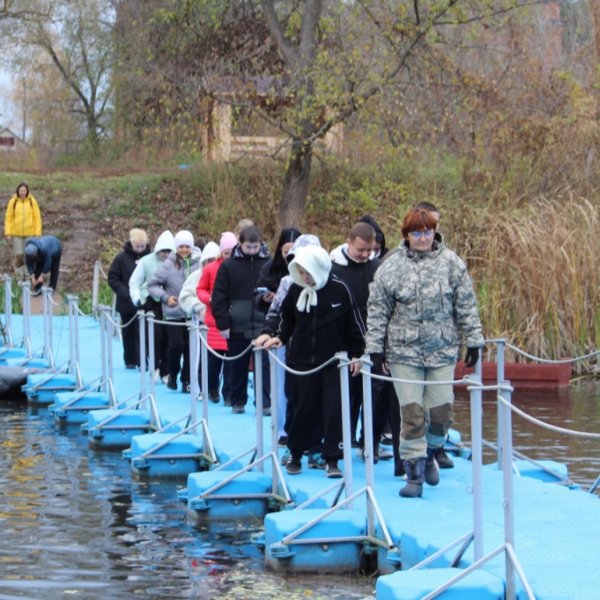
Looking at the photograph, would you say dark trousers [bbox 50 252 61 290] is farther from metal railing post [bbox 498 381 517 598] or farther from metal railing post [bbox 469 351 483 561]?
metal railing post [bbox 498 381 517 598]

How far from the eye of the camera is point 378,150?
103 ft

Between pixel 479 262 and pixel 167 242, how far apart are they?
5928mm

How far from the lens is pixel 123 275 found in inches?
679

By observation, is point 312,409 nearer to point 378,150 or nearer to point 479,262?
point 479,262

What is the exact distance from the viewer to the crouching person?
32.6ft

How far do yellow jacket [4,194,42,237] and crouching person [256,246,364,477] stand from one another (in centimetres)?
1628

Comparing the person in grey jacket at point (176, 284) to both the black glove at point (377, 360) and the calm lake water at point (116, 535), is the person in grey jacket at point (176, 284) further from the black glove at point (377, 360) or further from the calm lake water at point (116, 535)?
the black glove at point (377, 360)

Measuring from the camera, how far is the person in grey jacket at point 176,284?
51.3 ft

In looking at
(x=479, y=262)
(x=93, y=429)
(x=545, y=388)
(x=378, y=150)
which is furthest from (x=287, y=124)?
(x=93, y=429)

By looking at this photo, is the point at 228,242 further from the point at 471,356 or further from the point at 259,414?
the point at 471,356

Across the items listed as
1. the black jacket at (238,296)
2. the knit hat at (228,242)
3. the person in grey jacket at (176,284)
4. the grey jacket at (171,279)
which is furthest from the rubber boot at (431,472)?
the grey jacket at (171,279)

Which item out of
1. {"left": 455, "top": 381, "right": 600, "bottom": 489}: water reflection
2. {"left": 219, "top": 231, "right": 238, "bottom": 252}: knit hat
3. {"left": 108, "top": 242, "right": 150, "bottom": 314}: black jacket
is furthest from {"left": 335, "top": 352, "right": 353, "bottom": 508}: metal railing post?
{"left": 108, "top": 242, "right": 150, "bottom": 314}: black jacket

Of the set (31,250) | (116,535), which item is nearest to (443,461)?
(116,535)

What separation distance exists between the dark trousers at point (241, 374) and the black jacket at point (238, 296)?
0.37ft
